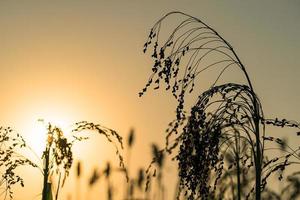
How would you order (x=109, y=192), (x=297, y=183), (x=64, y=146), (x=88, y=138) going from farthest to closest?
(x=109, y=192), (x=297, y=183), (x=88, y=138), (x=64, y=146)

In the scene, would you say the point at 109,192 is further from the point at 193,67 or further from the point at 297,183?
the point at 193,67

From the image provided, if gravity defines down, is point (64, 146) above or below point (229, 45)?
below

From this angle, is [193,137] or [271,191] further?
Result: [271,191]

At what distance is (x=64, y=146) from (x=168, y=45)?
10.0 ft

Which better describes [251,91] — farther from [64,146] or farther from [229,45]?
[64,146]

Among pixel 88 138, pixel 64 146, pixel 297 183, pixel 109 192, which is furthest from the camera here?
pixel 109 192

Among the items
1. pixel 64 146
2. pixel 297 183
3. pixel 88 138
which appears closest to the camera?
pixel 64 146

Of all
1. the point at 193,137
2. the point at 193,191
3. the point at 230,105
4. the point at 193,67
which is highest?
the point at 193,67

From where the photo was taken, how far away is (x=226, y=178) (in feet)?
30.3

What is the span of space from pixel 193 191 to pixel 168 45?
4.65ft

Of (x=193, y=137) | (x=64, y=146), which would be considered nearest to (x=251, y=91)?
(x=193, y=137)

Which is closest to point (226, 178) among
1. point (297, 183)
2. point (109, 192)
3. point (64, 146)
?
point (297, 183)

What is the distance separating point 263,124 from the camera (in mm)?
5625

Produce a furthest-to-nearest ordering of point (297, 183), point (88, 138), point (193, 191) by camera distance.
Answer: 1. point (297, 183)
2. point (88, 138)
3. point (193, 191)
